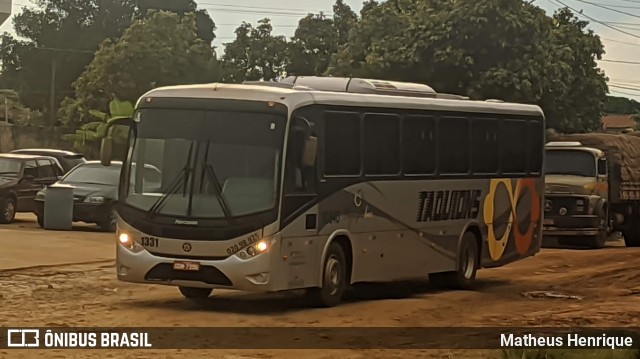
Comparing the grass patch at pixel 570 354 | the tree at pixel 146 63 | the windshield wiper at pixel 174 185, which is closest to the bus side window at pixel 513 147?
the windshield wiper at pixel 174 185

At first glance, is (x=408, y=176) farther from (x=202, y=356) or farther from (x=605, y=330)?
(x=202, y=356)

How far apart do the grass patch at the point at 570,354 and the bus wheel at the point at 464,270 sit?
779 centimetres

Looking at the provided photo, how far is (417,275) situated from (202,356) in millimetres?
6607

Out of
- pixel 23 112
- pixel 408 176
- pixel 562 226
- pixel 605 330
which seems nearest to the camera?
pixel 605 330

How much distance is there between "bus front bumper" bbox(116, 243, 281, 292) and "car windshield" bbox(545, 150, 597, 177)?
15037 mm

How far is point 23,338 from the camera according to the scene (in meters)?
11.8

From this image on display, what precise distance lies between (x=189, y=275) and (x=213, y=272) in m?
0.30

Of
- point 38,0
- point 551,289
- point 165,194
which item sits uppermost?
point 38,0

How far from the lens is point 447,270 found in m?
17.8

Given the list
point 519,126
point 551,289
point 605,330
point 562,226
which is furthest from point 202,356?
point 562,226

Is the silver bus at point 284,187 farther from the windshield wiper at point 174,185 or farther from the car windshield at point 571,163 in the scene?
the car windshield at point 571,163

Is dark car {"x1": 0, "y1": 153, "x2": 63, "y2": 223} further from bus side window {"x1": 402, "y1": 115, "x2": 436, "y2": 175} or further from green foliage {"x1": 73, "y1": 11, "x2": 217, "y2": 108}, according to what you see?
green foliage {"x1": 73, "y1": 11, "x2": 217, "y2": 108}

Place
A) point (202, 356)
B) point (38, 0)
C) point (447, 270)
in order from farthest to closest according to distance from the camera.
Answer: point (38, 0)
point (447, 270)
point (202, 356)

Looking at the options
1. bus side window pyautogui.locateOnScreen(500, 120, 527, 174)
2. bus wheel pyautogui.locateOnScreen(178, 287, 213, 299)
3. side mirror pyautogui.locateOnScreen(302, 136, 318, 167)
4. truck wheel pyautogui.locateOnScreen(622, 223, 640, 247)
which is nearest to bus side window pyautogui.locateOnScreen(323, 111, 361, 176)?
side mirror pyautogui.locateOnScreen(302, 136, 318, 167)
